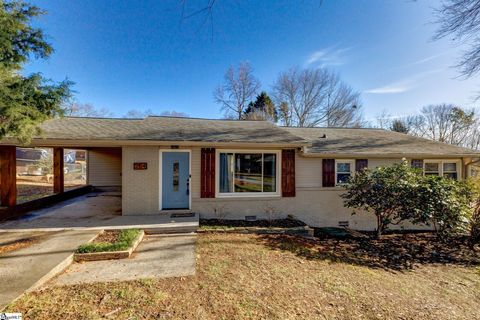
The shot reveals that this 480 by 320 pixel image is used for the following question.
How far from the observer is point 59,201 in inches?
377

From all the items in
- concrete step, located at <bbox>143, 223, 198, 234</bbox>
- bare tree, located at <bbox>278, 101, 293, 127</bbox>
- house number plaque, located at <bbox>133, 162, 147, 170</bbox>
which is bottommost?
concrete step, located at <bbox>143, 223, 198, 234</bbox>

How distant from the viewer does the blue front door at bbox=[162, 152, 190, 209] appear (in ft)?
24.5

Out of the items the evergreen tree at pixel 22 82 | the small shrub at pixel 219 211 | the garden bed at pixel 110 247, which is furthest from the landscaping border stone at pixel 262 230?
the evergreen tree at pixel 22 82

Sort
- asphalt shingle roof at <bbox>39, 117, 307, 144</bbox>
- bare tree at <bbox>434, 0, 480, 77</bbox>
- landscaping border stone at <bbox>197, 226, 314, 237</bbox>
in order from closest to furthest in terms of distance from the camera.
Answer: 1. bare tree at <bbox>434, 0, 480, 77</bbox>
2. landscaping border stone at <bbox>197, 226, 314, 237</bbox>
3. asphalt shingle roof at <bbox>39, 117, 307, 144</bbox>

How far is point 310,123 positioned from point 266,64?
37.8 ft

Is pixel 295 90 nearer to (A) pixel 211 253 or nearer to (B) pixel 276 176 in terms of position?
(B) pixel 276 176

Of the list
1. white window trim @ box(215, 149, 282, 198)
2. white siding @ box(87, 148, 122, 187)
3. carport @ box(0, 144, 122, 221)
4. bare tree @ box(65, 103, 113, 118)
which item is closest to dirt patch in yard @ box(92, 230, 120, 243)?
white window trim @ box(215, 149, 282, 198)

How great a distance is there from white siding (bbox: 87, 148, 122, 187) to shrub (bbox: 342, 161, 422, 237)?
1248 cm

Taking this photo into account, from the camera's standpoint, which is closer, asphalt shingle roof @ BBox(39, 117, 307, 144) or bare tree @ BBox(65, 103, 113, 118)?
asphalt shingle roof @ BBox(39, 117, 307, 144)

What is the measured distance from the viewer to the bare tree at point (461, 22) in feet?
18.9

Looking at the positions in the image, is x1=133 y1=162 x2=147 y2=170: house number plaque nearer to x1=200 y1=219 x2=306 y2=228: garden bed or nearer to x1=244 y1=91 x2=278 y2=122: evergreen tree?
x1=200 y1=219 x2=306 y2=228: garden bed

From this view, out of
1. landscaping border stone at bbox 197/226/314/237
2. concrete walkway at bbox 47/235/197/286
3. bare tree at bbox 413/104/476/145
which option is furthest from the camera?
bare tree at bbox 413/104/476/145

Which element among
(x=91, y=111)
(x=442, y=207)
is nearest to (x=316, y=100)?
(x=442, y=207)

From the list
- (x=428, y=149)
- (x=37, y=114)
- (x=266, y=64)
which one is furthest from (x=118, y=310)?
(x=266, y=64)
